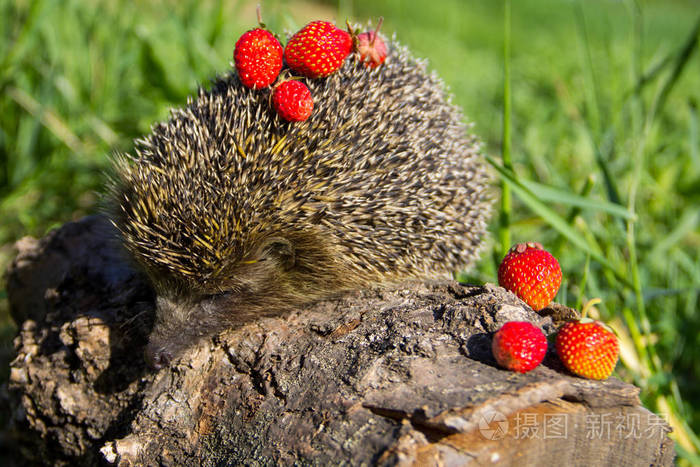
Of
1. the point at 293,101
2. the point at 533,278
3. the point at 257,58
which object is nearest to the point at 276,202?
the point at 293,101

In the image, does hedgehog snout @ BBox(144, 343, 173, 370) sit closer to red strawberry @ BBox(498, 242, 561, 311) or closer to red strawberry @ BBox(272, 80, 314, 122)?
red strawberry @ BBox(272, 80, 314, 122)

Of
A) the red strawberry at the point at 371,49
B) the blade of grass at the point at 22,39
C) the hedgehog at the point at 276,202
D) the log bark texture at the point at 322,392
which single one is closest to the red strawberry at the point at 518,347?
the log bark texture at the point at 322,392

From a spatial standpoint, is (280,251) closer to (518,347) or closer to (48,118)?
(518,347)

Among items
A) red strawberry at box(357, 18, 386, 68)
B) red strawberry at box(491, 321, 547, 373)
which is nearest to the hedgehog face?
red strawberry at box(357, 18, 386, 68)

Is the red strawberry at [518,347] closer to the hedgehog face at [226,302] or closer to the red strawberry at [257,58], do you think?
the hedgehog face at [226,302]

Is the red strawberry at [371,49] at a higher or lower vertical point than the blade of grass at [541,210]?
higher

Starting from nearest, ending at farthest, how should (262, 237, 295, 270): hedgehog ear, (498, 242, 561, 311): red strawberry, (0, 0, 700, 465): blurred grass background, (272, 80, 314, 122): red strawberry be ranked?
(498, 242, 561, 311): red strawberry, (272, 80, 314, 122): red strawberry, (262, 237, 295, 270): hedgehog ear, (0, 0, 700, 465): blurred grass background
